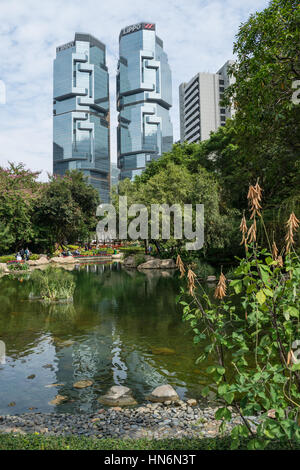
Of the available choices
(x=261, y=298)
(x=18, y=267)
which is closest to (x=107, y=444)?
(x=261, y=298)

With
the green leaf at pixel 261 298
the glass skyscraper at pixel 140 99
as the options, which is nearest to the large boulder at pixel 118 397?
the green leaf at pixel 261 298

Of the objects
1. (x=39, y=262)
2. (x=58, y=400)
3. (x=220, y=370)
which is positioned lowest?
(x=58, y=400)

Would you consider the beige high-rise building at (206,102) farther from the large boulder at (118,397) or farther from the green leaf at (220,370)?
the green leaf at (220,370)

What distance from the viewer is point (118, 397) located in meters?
5.76

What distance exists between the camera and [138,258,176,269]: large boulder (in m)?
28.1

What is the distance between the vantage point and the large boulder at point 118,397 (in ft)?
18.6

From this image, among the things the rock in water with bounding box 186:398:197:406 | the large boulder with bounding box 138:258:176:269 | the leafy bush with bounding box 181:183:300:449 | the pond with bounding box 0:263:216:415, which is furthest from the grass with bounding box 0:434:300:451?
the large boulder with bounding box 138:258:176:269

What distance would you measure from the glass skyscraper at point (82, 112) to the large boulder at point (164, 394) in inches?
6073

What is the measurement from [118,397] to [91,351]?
2.78 metres

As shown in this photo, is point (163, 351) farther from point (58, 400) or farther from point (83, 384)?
point (58, 400)

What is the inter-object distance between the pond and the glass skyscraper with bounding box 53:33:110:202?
14703 centimetres

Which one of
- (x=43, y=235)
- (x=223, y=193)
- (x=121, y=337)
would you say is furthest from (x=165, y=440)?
(x=43, y=235)

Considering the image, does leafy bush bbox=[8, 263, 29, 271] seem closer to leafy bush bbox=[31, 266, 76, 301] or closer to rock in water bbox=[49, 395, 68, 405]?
leafy bush bbox=[31, 266, 76, 301]
